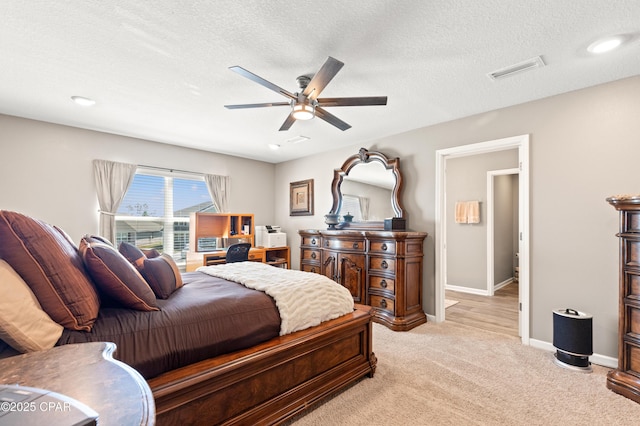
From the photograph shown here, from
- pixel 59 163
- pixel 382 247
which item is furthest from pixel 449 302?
pixel 59 163

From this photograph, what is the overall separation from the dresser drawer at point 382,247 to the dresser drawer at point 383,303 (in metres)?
0.57

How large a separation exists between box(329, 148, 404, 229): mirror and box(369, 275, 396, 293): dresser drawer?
2.53ft

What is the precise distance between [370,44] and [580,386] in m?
3.03

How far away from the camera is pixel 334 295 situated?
7.57ft

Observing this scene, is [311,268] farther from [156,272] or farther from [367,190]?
[156,272]

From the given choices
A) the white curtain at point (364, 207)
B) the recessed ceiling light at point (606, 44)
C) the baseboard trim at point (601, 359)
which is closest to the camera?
the recessed ceiling light at point (606, 44)

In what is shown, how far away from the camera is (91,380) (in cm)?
71

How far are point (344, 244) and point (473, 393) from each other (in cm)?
226

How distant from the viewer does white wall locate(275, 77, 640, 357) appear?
258cm

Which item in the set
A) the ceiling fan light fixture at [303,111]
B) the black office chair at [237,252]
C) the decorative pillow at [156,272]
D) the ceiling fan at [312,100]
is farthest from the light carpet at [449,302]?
the decorative pillow at [156,272]

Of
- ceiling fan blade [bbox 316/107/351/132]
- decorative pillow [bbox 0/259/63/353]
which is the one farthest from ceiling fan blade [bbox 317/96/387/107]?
decorative pillow [bbox 0/259/63/353]

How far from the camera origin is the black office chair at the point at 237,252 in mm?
4301

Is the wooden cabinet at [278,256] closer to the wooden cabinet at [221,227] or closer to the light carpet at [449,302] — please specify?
the wooden cabinet at [221,227]

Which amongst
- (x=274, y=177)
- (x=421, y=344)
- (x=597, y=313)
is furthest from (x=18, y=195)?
(x=597, y=313)
